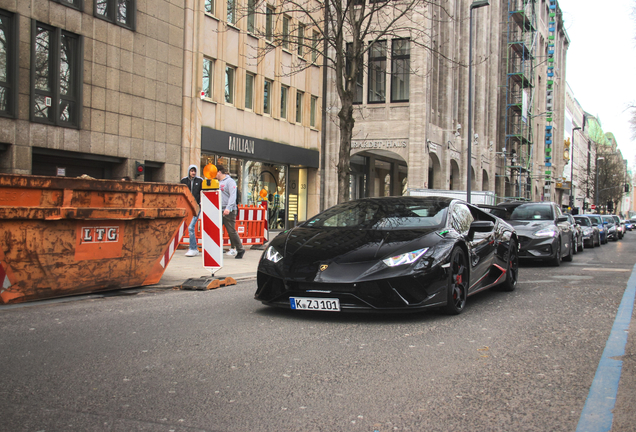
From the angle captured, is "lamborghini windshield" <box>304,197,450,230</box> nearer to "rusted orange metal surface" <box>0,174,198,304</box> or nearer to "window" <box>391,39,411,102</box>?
"rusted orange metal surface" <box>0,174,198,304</box>

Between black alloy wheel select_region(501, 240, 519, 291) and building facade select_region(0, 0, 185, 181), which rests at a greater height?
building facade select_region(0, 0, 185, 181)

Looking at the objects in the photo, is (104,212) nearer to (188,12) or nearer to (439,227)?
(439,227)

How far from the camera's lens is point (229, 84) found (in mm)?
25312

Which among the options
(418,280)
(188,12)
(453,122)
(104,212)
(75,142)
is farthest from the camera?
(453,122)

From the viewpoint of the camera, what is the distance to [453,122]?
39625 mm

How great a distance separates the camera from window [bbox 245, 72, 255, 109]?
2639 centimetres

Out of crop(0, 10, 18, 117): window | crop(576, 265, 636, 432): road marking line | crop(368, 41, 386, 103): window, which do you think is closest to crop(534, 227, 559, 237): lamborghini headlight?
crop(576, 265, 636, 432): road marking line

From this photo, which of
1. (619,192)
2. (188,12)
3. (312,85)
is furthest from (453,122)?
(619,192)

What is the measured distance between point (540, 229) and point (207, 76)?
46.9 ft

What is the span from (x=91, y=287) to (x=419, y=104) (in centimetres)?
2772

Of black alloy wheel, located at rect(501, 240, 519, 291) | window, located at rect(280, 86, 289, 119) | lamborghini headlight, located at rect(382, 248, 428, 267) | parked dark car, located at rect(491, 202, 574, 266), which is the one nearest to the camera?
lamborghini headlight, located at rect(382, 248, 428, 267)

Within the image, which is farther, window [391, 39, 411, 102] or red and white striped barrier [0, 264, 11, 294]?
window [391, 39, 411, 102]

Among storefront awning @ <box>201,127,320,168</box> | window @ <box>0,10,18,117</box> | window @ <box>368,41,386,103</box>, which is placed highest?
window @ <box>368,41,386,103</box>

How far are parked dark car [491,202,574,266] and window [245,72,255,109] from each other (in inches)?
522
